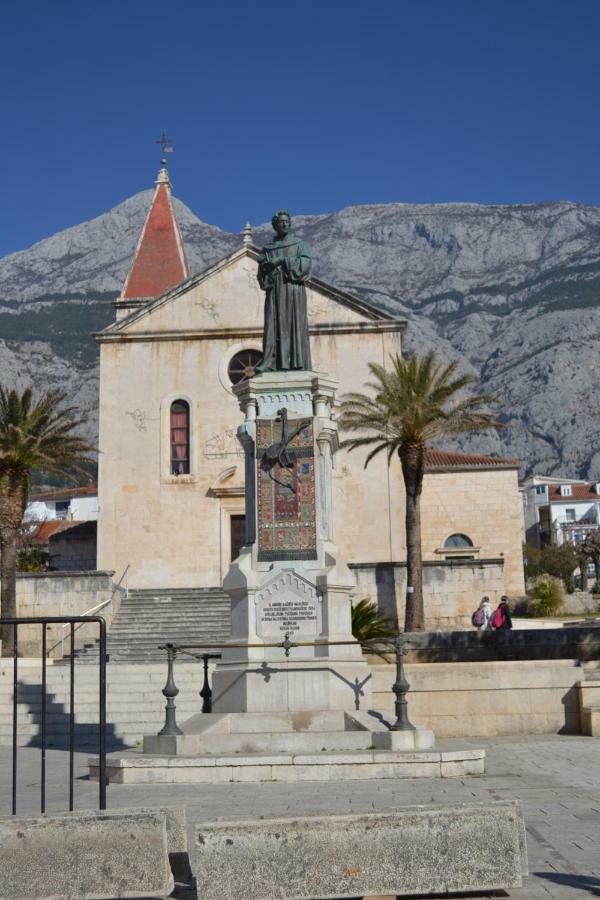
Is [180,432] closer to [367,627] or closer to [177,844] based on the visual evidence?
[367,627]

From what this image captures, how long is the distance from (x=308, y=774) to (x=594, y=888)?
527 cm

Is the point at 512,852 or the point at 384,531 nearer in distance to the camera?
the point at 512,852

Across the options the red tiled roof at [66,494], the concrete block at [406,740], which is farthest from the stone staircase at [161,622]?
the red tiled roof at [66,494]

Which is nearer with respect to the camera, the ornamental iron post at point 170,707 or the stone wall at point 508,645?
the ornamental iron post at point 170,707

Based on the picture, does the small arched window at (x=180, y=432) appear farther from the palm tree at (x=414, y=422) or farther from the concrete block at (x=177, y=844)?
the concrete block at (x=177, y=844)

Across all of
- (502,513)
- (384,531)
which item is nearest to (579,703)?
(384,531)

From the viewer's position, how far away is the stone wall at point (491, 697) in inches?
608

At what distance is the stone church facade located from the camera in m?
31.9

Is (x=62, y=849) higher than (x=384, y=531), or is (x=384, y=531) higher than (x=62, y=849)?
(x=384, y=531)

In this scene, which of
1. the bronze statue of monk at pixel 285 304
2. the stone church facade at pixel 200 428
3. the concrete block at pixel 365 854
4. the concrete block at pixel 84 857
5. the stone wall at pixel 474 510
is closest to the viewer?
the concrete block at pixel 365 854

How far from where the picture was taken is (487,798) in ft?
29.4

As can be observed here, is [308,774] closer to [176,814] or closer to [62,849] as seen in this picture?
Answer: [176,814]

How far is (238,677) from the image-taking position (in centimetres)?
1295

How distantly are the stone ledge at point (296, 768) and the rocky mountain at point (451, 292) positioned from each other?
A: 77762 mm
